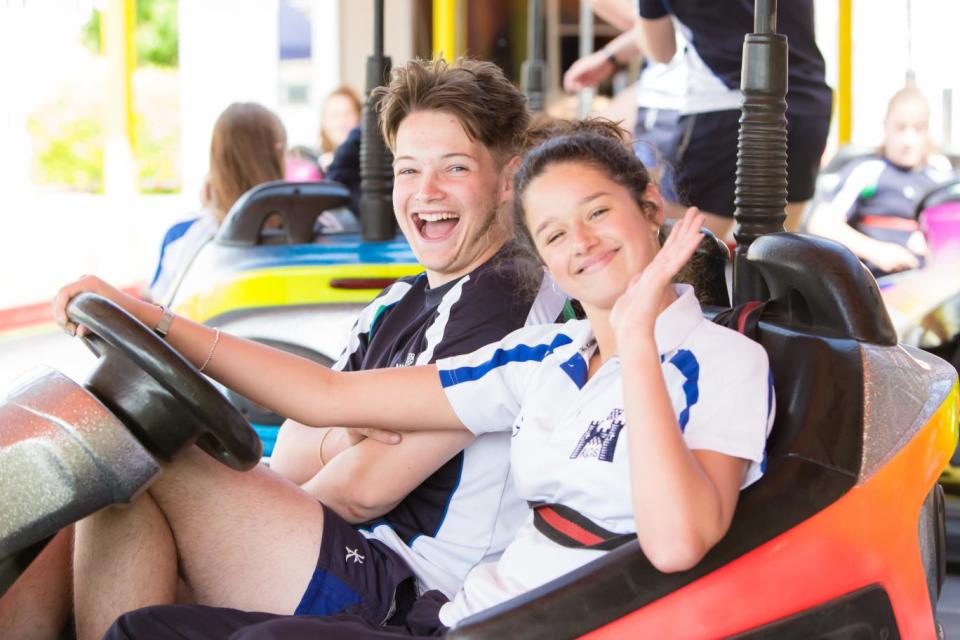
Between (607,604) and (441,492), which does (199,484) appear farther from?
(607,604)

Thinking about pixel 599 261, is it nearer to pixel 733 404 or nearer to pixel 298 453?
pixel 733 404

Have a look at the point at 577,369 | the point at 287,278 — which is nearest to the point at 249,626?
the point at 577,369

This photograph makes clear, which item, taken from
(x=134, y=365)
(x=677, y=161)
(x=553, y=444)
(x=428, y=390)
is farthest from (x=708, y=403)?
(x=677, y=161)

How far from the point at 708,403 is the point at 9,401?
70cm

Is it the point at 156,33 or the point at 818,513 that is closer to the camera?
the point at 818,513

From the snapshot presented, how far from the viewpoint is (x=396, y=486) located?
1476 mm

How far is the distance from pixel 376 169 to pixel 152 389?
183 centimetres

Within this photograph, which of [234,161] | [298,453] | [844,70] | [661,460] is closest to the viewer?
[661,460]

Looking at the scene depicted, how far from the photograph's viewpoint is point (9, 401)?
4.11 ft

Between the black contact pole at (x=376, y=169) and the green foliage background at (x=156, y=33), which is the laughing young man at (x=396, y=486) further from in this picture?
the green foliage background at (x=156, y=33)

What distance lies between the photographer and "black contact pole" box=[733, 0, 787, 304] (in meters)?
1.66

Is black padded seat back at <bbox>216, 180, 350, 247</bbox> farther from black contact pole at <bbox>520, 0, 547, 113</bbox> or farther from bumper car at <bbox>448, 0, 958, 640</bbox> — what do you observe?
black contact pole at <bbox>520, 0, 547, 113</bbox>

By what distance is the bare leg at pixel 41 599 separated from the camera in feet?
4.53

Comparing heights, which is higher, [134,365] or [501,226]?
[501,226]
